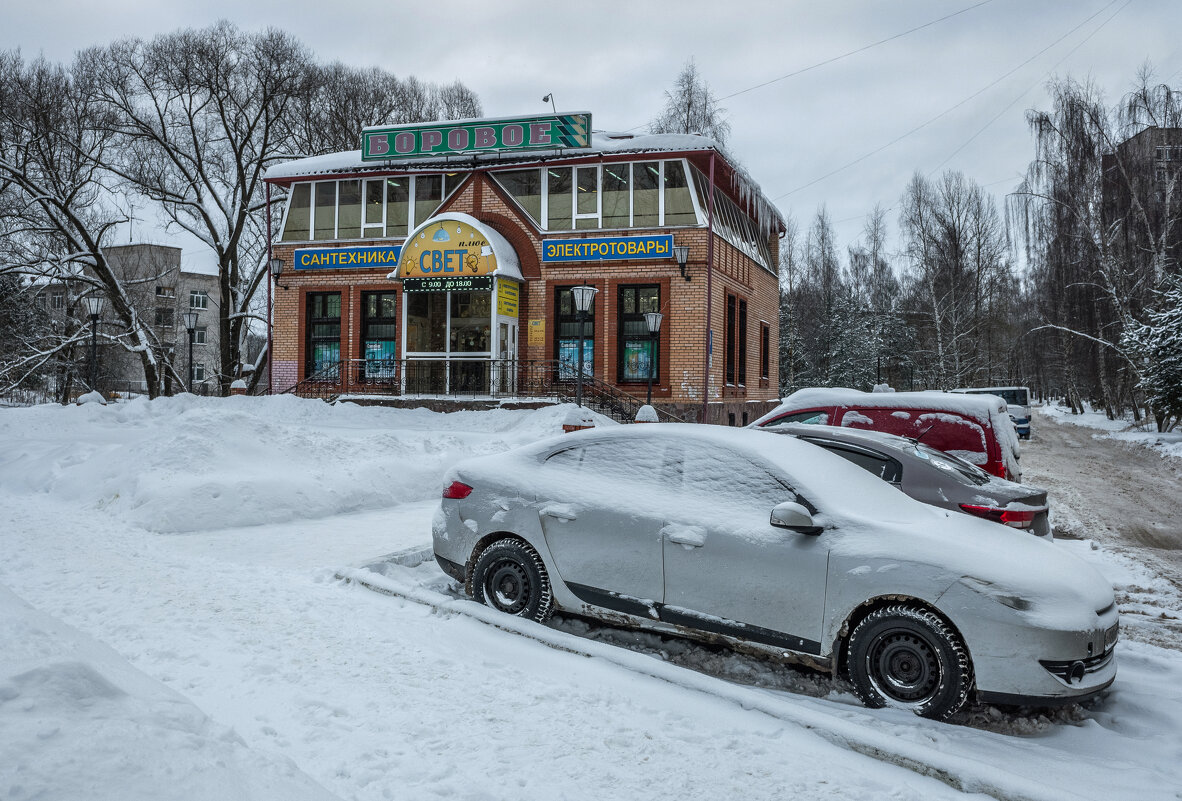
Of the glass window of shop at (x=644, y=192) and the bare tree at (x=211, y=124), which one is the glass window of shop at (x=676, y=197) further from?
the bare tree at (x=211, y=124)

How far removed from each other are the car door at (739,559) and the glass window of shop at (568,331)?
17172mm

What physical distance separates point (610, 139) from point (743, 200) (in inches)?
229

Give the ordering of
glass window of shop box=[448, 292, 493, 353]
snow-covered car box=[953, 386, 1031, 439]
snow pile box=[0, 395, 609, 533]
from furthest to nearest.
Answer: snow-covered car box=[953, 386, 1031, 439] < glass window of shop box=[448, 292, 493, 353] < snow pile box=[0, 395, 609, 533]

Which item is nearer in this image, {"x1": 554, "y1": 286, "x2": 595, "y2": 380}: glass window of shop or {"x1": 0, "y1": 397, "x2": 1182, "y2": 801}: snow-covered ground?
{"x1": 0, "y1": 397, "x2": 1182, "y2": 801}: snow-covered ground

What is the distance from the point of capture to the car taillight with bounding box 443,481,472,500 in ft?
20.0

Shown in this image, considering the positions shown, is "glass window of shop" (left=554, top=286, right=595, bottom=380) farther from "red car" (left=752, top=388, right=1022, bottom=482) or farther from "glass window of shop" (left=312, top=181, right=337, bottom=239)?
"red car" (left=752, top=388, right=1022, bottom=482)

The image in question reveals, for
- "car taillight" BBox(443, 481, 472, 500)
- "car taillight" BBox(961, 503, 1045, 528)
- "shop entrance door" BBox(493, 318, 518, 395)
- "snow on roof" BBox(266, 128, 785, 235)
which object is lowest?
"car taillight" BBox(961, 503, 1045, 528)

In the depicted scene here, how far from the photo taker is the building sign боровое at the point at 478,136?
21969 mm

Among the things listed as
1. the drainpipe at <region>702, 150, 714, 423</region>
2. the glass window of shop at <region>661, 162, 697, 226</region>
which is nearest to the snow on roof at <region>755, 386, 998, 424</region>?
the drainpipe at <region>702, 150, 714, 423</region>

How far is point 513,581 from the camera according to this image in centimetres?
578

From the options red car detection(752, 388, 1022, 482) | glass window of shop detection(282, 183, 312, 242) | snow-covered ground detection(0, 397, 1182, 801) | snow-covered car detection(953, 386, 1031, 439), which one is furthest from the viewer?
glass window of shop detection(282, 183, 312, 242)

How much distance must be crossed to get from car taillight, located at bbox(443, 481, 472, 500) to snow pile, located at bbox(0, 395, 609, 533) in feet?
14.1

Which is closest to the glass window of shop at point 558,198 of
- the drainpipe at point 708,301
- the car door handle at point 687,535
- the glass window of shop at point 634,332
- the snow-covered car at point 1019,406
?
the glass window of shop at point 634,332

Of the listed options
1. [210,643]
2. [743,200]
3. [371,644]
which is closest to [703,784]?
[371,644]
